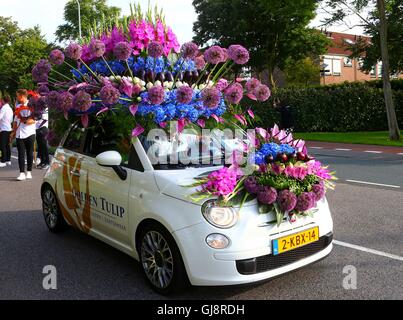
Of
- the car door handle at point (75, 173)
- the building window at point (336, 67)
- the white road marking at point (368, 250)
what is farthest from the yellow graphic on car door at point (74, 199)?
the building window at point (336, 67)

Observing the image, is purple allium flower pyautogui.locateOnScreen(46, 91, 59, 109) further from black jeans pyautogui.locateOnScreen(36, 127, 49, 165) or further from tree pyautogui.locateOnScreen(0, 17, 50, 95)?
tree pyautogui.locateOnScreen(0, 17, 50, 95)

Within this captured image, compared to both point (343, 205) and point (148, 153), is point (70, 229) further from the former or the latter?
point (343, 205)

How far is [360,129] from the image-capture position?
26891 mm

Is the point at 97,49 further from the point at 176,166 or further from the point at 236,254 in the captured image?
the point at 236,254

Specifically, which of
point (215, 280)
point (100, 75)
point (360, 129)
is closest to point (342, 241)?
point (215, 280)

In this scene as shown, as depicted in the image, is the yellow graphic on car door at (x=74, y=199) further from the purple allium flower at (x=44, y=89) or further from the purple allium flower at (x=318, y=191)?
the purple allium flower at (x=318, y=191)

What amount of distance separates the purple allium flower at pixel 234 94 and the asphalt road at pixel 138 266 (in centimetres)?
184

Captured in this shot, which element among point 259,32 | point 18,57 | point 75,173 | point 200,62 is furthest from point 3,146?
point 18,57

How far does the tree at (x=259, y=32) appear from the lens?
33875 millimetres

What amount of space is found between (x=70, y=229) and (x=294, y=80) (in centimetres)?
4184

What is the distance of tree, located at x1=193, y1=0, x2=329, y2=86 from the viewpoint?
3388cm

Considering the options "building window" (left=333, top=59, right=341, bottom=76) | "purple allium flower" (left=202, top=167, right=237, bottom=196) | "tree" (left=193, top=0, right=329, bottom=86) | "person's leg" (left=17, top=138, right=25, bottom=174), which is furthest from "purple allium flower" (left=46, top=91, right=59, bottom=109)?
"building window" (left=333, top=59, right=341, bottom=76)

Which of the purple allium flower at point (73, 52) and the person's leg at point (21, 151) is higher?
the purple allium flower at point (73, 52)

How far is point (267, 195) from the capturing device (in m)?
3.60
